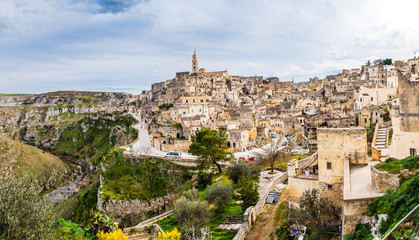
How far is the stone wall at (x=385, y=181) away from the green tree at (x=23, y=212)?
12722mm

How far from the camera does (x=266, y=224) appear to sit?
16812 mm

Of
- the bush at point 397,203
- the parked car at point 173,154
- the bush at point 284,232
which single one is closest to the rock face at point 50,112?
the parked car at point 173,154

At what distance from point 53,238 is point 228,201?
13.3 metres

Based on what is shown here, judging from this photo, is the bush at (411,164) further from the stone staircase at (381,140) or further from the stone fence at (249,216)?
the stone fence at (249,216)

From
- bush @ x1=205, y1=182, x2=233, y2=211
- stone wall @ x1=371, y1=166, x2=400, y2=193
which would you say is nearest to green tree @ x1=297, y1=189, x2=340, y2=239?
stone wall @ x1=371, y1=166, x2=400, y2=193

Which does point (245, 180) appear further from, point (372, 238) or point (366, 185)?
point (372, 238)

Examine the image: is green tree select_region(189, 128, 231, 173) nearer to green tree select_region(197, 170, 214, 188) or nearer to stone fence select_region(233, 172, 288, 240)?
green tree select_region(197, 170, 214, 188)

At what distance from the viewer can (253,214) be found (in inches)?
691

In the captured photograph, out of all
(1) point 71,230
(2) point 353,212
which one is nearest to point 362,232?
(2) point 353,212

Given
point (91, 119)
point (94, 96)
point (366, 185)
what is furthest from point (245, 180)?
point (94, 96)

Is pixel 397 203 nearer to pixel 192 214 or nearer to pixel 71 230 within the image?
pixel 192 214

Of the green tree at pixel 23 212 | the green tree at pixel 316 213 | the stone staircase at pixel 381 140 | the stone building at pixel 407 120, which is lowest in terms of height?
the green tree at pixel 316 213

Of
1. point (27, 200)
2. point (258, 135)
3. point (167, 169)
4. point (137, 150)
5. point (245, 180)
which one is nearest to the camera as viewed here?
point (27, 200)

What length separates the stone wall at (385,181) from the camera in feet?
33.3
